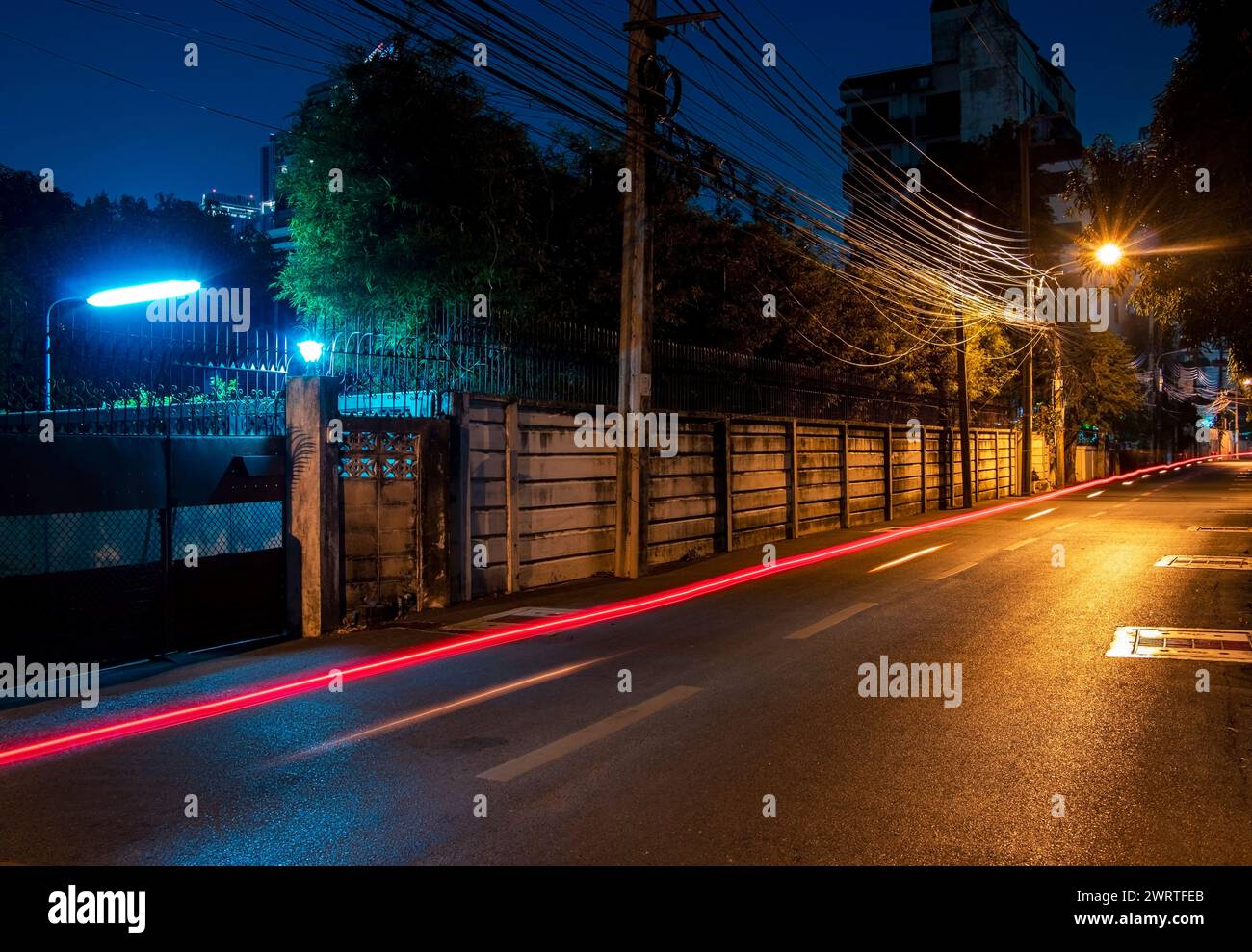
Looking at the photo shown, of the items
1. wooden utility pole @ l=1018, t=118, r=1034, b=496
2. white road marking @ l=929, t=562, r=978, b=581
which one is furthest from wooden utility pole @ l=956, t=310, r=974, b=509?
white road marking @ l=929, t=562, r=978, b=581

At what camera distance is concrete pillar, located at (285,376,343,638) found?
1031 centimetres

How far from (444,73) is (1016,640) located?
13.2 metres

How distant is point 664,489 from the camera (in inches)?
640

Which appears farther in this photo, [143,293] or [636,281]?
[636,281]

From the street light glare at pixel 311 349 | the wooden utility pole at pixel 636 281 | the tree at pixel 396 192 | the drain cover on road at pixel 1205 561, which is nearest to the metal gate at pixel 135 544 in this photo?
the street light glare at pixel 311 349

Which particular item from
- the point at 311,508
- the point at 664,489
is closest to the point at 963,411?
the point at 664,489

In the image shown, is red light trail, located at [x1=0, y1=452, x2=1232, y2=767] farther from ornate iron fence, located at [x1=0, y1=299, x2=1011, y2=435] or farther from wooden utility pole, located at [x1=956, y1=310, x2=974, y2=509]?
wooden utility pole, located at [x1=956, y1=310, x2=974, y2=509]

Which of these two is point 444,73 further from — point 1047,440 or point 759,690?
point 1047,440

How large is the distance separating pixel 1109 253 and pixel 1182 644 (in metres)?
7.38

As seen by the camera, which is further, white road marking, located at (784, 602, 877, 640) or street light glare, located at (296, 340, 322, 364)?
street light glare, located at (296, 340, 322, 364)

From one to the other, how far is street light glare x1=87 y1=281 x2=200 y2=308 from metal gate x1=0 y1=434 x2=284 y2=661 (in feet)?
9.54

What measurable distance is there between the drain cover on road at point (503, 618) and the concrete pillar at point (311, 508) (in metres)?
1.38

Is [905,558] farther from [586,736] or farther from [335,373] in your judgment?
[586,736]

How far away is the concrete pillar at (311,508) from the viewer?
10312mm
